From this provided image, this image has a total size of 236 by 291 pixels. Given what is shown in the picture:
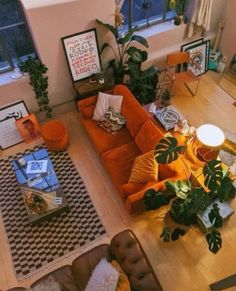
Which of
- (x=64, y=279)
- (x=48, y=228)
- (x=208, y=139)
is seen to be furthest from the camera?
(x=48, y=228)

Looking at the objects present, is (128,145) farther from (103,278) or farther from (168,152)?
(103,278)

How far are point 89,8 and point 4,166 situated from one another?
9.52 ft

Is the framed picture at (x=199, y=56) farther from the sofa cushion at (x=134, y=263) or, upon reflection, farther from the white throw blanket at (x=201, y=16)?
the sofa cushion at (x=134, y=263)

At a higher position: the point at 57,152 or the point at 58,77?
the point at 58,77

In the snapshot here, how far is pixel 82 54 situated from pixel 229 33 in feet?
10.3

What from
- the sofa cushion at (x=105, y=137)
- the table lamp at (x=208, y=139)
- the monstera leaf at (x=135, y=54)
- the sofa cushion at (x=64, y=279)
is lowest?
the sofa cushion at (x=64, y=279)

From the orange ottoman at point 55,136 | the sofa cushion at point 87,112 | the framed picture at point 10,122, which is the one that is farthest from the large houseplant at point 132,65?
the framed picture at point 10,122

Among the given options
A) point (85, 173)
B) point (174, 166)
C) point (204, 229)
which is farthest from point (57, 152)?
point (204, 229)

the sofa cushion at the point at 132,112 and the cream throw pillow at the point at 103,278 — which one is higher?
the sofa cushion at the point at 132,112

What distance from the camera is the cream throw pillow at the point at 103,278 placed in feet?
9.20

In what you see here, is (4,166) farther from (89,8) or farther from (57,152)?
(89,8)

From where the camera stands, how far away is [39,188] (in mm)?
4109

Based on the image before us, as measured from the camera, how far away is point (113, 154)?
437 cm

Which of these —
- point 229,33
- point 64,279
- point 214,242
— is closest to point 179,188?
point 214,242
